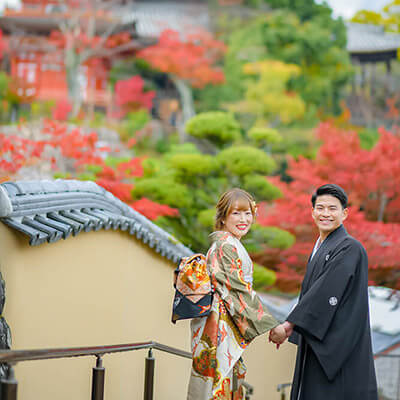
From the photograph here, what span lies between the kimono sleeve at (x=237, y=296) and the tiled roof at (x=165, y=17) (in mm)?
18145

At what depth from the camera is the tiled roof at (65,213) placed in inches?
114

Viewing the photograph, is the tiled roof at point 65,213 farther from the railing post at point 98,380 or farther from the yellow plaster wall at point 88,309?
the railing post at point 98,380

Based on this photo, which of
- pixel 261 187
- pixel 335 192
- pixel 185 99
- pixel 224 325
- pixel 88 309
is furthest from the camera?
pixel 185 99

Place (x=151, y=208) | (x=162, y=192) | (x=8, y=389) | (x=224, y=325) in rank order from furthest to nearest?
1. (x=162, y=192)
2. (x=151, y=208)
3. (x=224, y=325)
4. (x=8, y=389)

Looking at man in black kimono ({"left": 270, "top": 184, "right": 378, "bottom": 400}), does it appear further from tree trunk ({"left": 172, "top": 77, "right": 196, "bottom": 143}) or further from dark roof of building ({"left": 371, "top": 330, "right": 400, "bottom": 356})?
tree trunk ({"left": 172, "top": 77, "right": 196, "bottom": 143})

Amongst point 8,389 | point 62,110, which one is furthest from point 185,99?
point 8,389

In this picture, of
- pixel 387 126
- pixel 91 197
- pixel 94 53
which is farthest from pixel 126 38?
pixel 91 197

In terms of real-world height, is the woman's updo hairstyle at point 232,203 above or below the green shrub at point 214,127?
below

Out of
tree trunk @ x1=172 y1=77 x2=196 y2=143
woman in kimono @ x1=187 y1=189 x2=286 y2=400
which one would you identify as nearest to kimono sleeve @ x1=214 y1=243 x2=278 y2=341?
woman in kimono @ x1=187 y1=189 x2=286 y2=400

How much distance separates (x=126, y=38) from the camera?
19344 millimetres

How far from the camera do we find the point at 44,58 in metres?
19.1

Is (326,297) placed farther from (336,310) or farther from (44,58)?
(44,58)

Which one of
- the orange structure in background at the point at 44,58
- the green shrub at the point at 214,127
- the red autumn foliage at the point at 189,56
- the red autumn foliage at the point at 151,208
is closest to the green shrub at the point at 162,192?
the red autumn foliage at the point at 151,208

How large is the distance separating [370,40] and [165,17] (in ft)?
28.0
